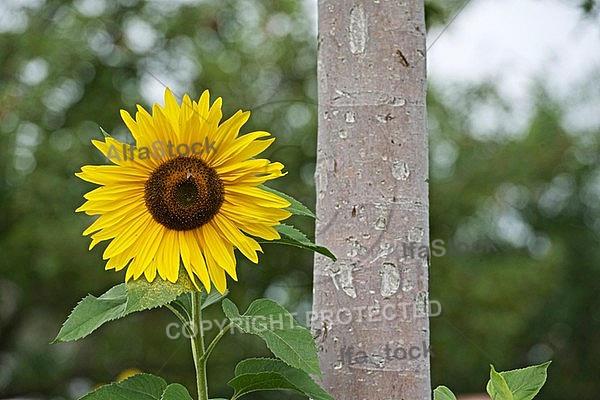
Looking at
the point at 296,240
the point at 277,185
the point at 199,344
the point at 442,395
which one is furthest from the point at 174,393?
the point at 277,185

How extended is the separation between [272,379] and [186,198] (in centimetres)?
20

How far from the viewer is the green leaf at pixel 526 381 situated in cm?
91

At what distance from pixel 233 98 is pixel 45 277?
1.52 meters

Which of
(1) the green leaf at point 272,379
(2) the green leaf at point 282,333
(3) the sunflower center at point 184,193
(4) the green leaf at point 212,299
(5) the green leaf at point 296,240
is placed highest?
(3) the sunflower center at point 184,193

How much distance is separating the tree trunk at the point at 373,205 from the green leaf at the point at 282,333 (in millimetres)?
99

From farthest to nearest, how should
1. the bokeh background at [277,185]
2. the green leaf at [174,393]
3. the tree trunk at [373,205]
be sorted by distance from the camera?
1. the bokeh background at [277,185]
2. the tree trunk at [373,205]
3. the green leaf at [174,393]

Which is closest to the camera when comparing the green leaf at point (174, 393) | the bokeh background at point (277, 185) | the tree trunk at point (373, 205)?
the green leaf at point (174, 393)

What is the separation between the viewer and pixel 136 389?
0.85 meters

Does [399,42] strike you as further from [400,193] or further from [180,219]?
[180,219]

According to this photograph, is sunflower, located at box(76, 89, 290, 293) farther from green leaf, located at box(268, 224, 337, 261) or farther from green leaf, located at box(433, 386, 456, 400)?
green leaf, located at box(433, 386, 456, 400)
